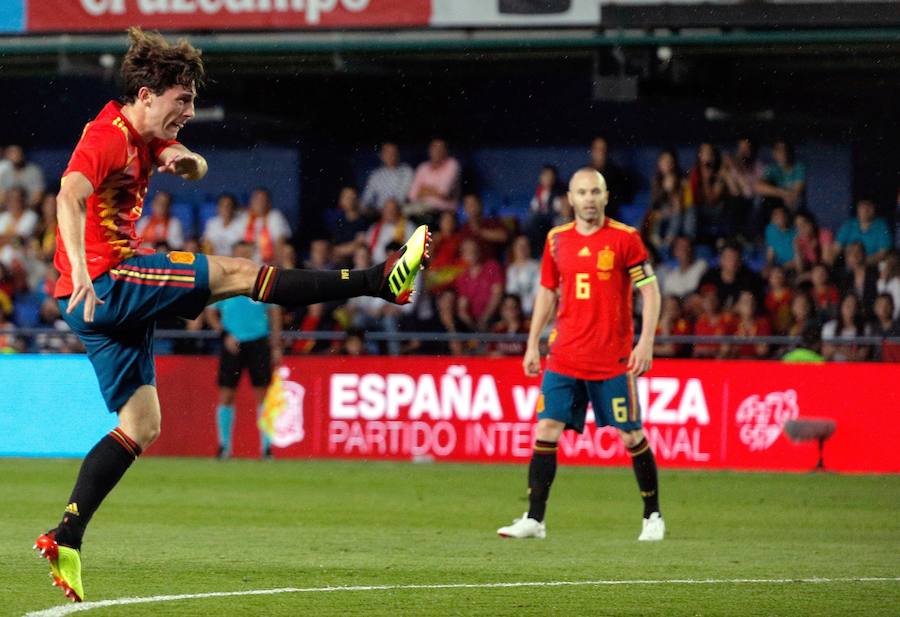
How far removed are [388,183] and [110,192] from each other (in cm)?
1419

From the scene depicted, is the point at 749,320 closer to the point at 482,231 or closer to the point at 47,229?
the point at 482,231

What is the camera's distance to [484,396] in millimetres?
17250

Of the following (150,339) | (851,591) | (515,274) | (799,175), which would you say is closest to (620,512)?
(851,591)

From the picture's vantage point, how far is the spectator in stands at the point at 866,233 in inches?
746

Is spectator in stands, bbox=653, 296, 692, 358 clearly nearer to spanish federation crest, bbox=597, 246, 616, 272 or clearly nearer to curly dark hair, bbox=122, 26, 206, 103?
spanish federation crest, bbox=597, 246, 616, 272

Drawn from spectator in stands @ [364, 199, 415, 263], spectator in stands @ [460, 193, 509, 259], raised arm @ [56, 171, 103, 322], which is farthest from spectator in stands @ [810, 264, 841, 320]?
raised arm @ [56, 171, 103, 322]

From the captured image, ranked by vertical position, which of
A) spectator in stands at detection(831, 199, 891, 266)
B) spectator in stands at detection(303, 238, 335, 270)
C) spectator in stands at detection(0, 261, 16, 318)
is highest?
spectator in stands at detection(831, 199, 891, 266)

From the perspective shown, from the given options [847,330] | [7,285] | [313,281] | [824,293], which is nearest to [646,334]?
[313,281]

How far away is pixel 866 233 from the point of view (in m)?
19.1

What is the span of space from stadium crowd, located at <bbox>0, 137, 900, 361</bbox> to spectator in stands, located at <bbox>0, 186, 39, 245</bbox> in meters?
0.02

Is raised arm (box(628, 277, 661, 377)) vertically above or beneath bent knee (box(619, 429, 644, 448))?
above

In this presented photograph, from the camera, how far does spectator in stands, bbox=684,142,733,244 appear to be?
19812 millimetres

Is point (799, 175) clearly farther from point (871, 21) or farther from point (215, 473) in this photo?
point (215, 473)

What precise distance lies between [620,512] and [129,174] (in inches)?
246
